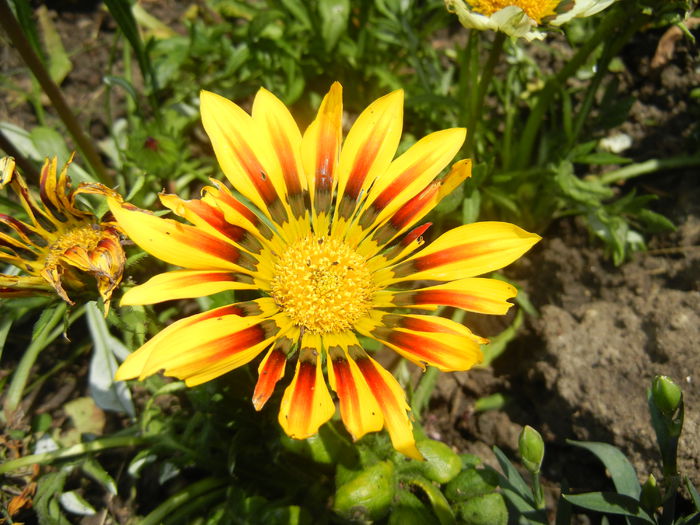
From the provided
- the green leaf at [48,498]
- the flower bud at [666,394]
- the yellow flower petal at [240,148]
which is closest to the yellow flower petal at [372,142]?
the yellow flower petal at [240,148]

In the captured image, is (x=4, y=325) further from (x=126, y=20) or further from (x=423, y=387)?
(x=423, y=387)

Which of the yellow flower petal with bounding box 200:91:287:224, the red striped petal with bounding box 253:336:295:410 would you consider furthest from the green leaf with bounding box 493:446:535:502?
the yellow flower petal with bounding box 200:91:287:224

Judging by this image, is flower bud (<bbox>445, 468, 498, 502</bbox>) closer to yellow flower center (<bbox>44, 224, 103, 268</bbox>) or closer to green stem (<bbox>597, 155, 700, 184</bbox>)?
yellow flower center (<bbox>44, 224, 103, 268</bbox>)

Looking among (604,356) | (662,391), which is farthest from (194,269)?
(604,356)

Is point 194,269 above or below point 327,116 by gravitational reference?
below

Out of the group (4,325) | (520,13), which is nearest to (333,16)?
(520,13)

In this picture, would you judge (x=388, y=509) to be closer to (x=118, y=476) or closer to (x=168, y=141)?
(x=118, y=476)

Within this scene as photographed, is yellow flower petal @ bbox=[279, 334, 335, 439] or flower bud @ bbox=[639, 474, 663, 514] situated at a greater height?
yellow flower petal @ bbox=[279, 334, 335, 439]
